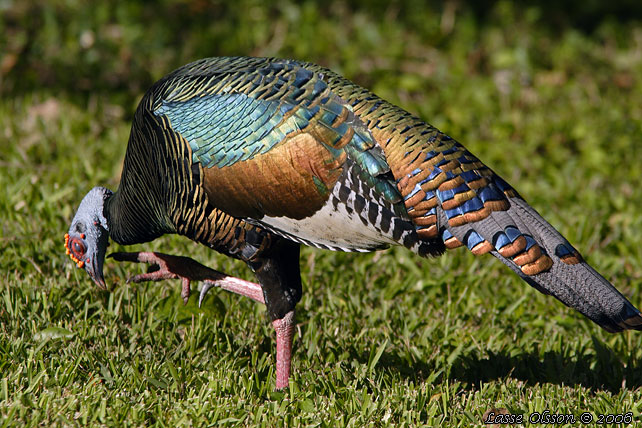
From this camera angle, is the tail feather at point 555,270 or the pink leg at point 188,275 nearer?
the tail feather at point 555,270

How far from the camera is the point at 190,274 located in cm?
413

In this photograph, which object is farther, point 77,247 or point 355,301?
point 355,301

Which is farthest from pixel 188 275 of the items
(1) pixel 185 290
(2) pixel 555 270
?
(2) pixel 555 270

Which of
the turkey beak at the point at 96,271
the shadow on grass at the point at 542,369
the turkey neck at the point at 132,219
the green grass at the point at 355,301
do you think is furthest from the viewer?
the shadow on grass at the point at 542,369

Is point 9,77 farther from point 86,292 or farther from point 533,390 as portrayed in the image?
point 533,390

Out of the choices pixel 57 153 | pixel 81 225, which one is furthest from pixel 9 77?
pixel 81 225

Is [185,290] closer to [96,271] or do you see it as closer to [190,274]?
[190,274]

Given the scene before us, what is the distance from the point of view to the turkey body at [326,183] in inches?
129

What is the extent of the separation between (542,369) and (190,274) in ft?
6.03

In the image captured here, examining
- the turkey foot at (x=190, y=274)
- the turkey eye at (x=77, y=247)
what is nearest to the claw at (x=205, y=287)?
the turkey foot at (x=190, y=274)

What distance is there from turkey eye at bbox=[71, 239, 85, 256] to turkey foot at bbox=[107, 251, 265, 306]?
0.45 feet

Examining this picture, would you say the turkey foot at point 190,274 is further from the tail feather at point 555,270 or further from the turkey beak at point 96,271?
the tail feather at point 555,270

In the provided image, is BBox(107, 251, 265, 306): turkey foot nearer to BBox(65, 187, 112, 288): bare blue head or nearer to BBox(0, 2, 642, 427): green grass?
BBox(65, 187, 112, 288): bare blue head

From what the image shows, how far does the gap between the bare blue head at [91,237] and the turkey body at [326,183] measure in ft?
1.82
